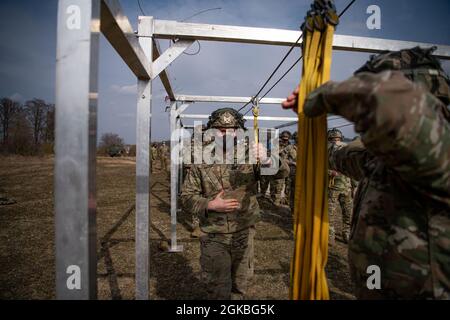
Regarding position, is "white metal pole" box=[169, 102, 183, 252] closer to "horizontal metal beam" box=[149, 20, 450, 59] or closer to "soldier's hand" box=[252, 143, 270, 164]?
"soldier's hand" box=[252, 143, 270, 164]

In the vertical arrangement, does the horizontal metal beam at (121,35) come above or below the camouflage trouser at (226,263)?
above

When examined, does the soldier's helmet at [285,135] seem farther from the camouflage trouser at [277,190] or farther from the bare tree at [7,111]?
the bare tree at [7,111]

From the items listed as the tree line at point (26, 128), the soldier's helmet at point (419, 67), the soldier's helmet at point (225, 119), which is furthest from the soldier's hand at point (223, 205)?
the tree line at point (26, 128)

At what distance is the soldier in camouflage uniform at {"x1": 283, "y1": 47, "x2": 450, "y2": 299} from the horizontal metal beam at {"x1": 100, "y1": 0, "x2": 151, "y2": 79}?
111 centimetres

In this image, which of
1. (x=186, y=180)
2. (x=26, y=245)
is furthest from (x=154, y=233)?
(x=186, y=180)

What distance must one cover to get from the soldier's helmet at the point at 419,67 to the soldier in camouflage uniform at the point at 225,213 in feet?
5.03

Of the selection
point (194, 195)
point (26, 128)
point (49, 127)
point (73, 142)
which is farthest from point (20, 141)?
point (73, 142)

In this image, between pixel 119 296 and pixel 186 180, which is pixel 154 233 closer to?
pixel 119 296

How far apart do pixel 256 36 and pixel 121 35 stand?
127 cm

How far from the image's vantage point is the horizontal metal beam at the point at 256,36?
238cm

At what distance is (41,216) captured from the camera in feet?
26.8

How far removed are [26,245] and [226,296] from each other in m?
5.26

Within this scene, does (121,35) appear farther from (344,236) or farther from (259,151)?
(344,236)

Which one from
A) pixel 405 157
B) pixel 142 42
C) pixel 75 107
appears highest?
pixel 142 42
